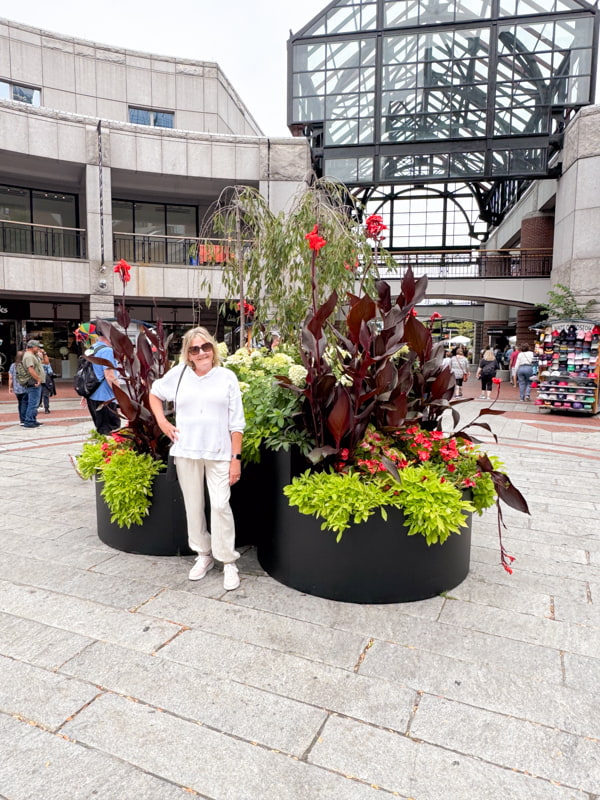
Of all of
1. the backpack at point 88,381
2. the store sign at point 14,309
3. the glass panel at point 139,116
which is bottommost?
the backpack at point 88,381

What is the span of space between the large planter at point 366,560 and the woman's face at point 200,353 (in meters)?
0.83

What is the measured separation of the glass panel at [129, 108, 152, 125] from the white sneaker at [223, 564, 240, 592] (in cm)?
2375

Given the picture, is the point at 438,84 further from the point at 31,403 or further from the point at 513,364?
the point at 31,403

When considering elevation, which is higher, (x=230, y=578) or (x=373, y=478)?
(x=373, y=478)

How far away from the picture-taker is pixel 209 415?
11.3 ft

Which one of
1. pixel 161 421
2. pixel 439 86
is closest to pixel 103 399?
pixel 161 421

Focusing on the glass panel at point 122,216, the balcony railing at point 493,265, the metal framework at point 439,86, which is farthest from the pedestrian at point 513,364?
the glass panel at point 122,216

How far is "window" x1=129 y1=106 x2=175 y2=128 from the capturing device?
74.8ft

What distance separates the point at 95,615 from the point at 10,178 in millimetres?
20953

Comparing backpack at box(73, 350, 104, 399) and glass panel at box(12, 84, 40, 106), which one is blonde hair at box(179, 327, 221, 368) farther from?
glass panel at box(12, 84, 40, 106)

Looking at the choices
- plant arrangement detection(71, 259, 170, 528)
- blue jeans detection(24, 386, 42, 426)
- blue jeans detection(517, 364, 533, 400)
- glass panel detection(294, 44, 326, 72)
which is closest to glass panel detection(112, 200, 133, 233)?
glass panel detection(294, 44, 326, 72)

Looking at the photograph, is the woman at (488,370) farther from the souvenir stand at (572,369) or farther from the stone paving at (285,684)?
the stone paving at (285,684)

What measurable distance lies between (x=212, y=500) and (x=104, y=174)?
699 inches

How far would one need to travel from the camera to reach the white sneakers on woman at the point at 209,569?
354 centimetres
